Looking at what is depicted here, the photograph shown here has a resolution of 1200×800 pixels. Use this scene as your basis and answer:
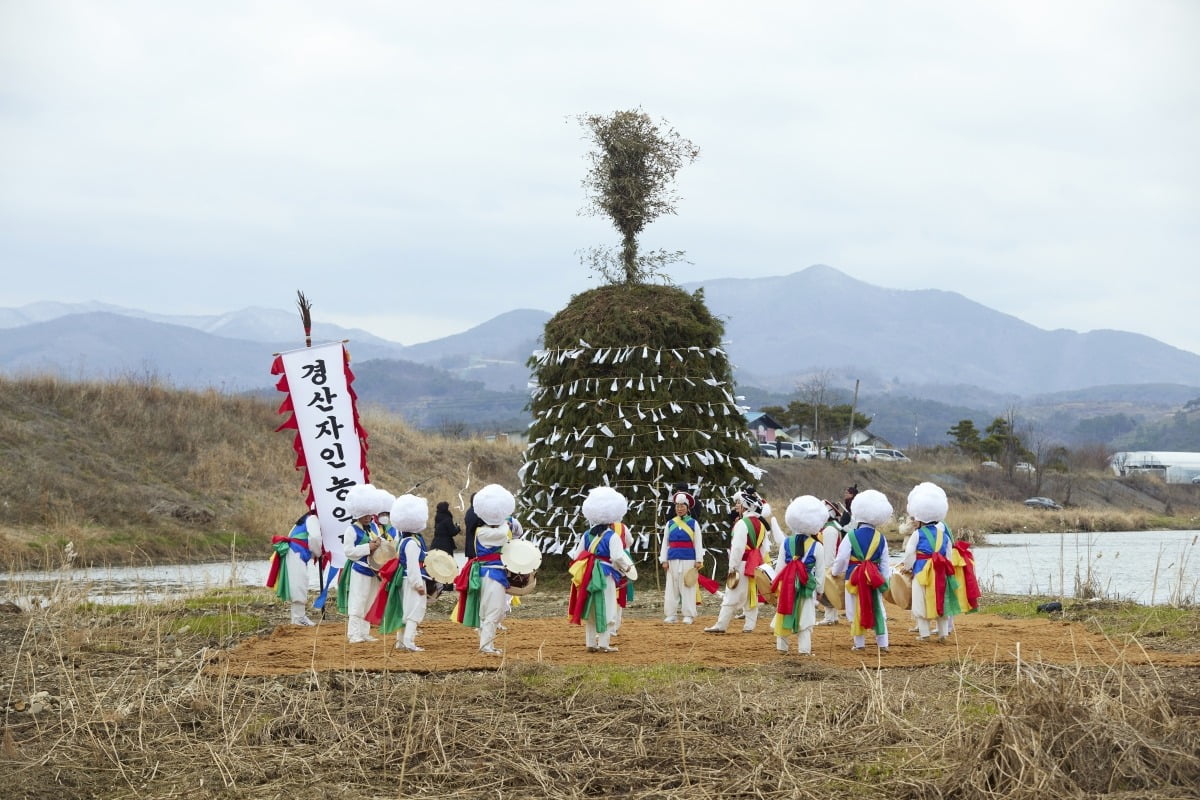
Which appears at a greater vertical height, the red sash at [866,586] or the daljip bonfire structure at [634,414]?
the daljip bonfire structure at [634,414]

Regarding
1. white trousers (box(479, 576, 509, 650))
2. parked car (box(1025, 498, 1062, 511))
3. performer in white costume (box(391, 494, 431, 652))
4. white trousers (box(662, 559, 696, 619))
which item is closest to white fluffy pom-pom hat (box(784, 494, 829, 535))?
white trousers (box(662, 559, 696, 619))

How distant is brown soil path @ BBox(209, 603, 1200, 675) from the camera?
10271mm

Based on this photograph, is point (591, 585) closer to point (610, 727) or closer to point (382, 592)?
point (382, 592)

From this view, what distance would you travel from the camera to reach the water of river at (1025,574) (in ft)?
53.8

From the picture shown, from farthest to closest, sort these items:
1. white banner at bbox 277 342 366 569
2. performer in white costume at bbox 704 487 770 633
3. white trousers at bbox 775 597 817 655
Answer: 1. white banner at bbox 277 342 366 569
2. performer in white costume at bbox 704 487 770 633
3. white trousers at bbox 775 597 817 655

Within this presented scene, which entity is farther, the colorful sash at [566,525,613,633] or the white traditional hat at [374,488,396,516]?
the white traditional hat at [374,488,396,516]

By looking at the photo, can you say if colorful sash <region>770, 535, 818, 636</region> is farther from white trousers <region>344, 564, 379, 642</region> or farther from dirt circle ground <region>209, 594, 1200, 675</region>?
white trousers <region>344, 564, 379, 642</region>

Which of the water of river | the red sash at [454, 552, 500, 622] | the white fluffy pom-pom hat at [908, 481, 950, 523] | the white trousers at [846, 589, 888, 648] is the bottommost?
the water of river

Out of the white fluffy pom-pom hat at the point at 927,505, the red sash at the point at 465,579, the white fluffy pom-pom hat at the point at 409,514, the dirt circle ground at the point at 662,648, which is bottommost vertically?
the dirt circle ground at the point at 662,648

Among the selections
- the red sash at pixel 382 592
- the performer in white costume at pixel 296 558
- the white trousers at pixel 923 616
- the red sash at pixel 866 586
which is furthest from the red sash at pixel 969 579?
the performer in white costume at pixel 296 558

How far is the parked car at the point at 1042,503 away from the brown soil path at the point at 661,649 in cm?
3464

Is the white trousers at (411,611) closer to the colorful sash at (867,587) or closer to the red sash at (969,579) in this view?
the colorful sash at (867,587)

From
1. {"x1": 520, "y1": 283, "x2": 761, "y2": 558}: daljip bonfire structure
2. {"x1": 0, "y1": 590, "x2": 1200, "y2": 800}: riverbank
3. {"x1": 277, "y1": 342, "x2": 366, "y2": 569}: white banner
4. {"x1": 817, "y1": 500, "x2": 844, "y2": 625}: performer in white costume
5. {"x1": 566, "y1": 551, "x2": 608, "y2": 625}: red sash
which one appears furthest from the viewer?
{"x1": 520, "y1": 283, "x2": 761, "y2": 558}: daljip bonfire structure

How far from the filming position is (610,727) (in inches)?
305
